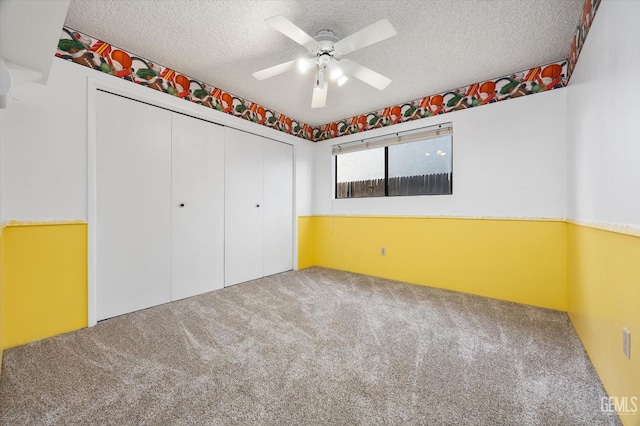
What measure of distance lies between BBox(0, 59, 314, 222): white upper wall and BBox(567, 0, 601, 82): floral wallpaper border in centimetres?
339

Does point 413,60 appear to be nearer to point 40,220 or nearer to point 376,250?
point 376,250

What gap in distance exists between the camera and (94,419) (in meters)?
1.15

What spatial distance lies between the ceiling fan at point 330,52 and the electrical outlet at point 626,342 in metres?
1.87

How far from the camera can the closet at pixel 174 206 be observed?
7.22 feet

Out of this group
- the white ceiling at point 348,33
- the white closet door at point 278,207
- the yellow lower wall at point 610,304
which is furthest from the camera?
the white closet door at point 278,207

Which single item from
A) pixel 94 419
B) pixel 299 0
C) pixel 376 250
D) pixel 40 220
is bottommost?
pixel 94 419

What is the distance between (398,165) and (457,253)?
135 cm

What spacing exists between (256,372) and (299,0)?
2280mm

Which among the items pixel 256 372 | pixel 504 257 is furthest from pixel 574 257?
pixel 256 372

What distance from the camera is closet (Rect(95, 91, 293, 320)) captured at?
2.20 m

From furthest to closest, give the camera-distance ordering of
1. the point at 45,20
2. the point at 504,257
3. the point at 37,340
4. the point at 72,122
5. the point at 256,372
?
the point at 504,257 → the point at 72,122 → the point at 37,340 → the point at 256,372 → the point at 45,20

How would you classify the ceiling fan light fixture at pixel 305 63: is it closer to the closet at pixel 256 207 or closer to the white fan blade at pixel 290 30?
the white fan blade at pixel 290 30

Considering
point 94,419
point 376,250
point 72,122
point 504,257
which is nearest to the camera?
A: point 94,419

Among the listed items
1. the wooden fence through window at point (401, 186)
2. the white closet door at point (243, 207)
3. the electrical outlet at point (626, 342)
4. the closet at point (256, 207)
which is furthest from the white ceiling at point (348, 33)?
the electrical outlet at point (626, 342)
